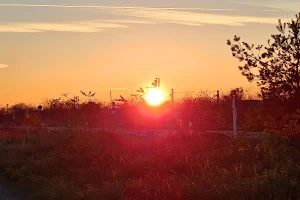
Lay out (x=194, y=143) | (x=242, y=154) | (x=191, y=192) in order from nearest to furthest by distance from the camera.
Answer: (x=191, y=192)
(x=242, y=154)
(x=194, y=143)

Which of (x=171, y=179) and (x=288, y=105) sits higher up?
(x=288, y=105)

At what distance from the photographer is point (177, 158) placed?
16.0m

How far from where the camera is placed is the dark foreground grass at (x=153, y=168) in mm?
10914

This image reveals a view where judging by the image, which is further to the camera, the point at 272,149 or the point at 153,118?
the point at 153,118

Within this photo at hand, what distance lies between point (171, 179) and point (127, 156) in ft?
16.0

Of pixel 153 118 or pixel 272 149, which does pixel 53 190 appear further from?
pixel 153 118

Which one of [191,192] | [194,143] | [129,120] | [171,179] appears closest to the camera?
[191,192]

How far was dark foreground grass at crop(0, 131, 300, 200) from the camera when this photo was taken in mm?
10914

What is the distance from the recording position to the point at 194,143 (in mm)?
19938

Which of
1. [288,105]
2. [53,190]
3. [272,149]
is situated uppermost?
[288,105]

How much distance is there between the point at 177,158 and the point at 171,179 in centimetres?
349

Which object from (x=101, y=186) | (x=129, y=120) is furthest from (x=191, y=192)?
(x=129, y=120)

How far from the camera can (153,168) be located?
14.9 meters

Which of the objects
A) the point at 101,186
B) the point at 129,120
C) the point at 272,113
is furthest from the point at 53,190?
the point at 129,120
